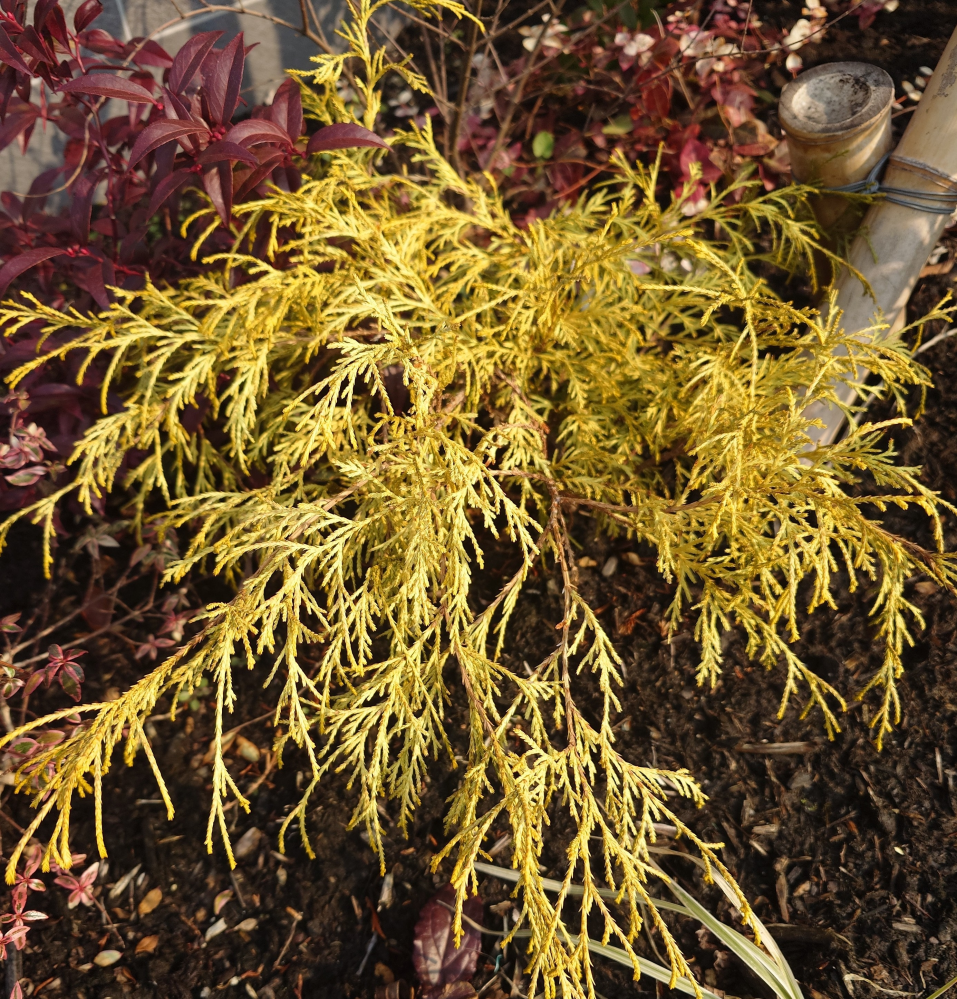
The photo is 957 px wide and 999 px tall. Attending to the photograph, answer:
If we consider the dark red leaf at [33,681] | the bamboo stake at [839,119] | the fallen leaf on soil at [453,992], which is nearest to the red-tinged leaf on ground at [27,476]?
the dark red leaf at [33,681]

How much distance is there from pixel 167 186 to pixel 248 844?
1.68m

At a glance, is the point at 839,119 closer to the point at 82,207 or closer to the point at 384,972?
the point at 82,207

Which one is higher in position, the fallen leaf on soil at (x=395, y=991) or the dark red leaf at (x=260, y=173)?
the dark red leaf at (x=260, y=173)

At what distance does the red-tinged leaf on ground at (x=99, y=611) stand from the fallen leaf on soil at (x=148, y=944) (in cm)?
87

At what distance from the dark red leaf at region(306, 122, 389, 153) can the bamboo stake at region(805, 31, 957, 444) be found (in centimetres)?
131

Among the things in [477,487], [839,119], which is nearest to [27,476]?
[477,487]

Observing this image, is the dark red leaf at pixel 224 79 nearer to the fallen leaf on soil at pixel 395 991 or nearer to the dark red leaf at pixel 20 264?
the dark red leaf at pixel 20 264

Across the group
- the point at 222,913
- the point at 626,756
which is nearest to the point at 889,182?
the point at 626,756

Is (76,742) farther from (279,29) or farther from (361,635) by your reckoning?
(279,29)

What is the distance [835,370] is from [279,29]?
3.03 meters

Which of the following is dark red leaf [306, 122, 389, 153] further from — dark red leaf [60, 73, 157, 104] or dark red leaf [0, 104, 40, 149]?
dark red leaf [0, 104, 40, 149]

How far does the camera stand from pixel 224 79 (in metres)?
1.74

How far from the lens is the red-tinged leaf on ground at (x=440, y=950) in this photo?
5.91 feet

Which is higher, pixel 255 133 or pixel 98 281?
pixel 255 133
